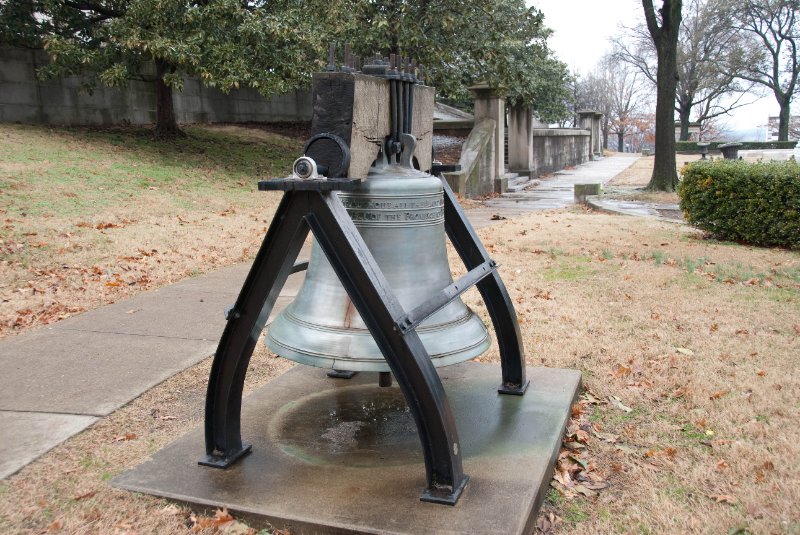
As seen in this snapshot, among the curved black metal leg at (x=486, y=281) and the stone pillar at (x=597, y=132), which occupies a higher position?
the stone pillar at (x=597, y=132)

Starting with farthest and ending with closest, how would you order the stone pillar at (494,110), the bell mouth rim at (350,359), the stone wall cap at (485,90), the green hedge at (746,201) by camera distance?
the stone pillar at (494,110), the stone wall cap at (485,90), the green hedge at (746,201), the bell mouth rim at (350,359)

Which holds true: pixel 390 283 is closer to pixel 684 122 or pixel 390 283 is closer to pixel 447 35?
pixel 447 35

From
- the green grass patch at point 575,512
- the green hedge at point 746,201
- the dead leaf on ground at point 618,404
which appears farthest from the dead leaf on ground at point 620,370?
the green hedge at point 746,201

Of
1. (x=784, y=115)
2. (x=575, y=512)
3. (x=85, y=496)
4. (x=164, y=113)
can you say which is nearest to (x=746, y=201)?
(x=575, y=512)

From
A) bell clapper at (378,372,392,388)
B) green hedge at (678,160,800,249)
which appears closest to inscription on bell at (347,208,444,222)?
bell clapper at (378,372,392,388)

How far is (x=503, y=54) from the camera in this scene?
16.9 m

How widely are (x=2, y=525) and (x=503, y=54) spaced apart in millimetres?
15638

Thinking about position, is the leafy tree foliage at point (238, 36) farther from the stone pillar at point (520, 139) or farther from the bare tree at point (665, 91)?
the stone pillar at point (520, 139)

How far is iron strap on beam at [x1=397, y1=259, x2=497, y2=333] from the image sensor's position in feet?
9.07

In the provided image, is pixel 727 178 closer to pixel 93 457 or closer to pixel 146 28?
pixel 93 457

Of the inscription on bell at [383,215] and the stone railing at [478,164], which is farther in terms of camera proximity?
the stone railing at [478,164]

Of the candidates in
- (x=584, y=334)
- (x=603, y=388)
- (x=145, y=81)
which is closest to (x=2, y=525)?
(x=603, y=388)

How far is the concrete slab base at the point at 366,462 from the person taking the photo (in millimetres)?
2828

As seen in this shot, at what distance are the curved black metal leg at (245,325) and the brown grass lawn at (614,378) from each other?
373 mm
